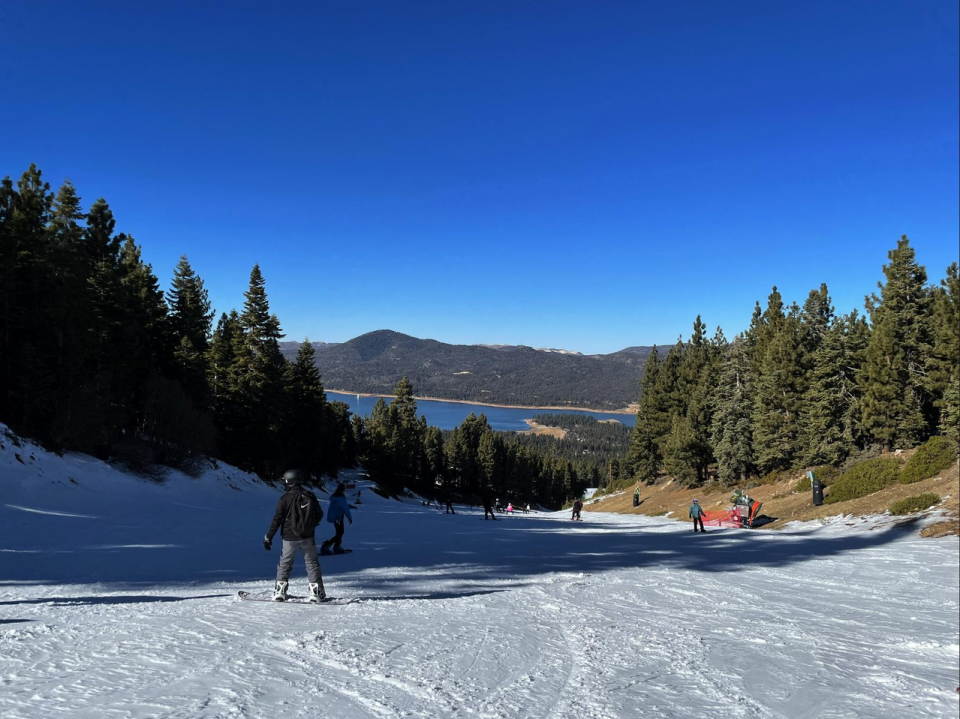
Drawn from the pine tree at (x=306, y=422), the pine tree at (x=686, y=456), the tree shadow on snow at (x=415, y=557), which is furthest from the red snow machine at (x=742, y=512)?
the pine tree at (x=306, y=422)

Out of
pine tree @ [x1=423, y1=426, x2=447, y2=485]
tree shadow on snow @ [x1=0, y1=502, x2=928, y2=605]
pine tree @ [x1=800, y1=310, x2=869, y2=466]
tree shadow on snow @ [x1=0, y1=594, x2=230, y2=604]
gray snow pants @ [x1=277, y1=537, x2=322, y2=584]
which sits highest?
pine tree @ [x1=800, y1=310, x2=869, y2=466]

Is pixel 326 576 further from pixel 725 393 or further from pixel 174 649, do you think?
pixel 725 393

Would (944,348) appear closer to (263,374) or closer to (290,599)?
(290,599)

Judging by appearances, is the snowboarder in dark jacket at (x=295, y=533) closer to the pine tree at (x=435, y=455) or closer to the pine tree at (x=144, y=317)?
the pine tree at (x=144, y=317)

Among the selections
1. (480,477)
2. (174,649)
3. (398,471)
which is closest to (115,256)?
(398,471)

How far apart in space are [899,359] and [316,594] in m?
36.0

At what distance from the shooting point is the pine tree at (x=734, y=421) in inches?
1698

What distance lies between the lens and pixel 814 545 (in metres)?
18.2

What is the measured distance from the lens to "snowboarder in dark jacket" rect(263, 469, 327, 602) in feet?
25.5

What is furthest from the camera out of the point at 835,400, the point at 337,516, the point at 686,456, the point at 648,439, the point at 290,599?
the point at 648,439

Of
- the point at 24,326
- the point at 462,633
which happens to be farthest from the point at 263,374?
the point at 462,633

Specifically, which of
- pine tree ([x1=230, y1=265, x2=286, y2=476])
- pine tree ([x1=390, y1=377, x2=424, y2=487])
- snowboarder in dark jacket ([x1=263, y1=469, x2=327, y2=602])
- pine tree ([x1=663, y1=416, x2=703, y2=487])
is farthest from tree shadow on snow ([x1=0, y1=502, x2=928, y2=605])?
pine tree ([x1=390, y1=377, x2=424, y2=487])

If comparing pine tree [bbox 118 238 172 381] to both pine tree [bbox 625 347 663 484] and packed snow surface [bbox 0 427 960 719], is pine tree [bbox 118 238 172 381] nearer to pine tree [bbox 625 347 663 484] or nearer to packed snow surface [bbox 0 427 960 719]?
packed snow surface [bbox 0 427 960 719]

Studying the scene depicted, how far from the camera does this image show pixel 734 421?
4441 centimetres
